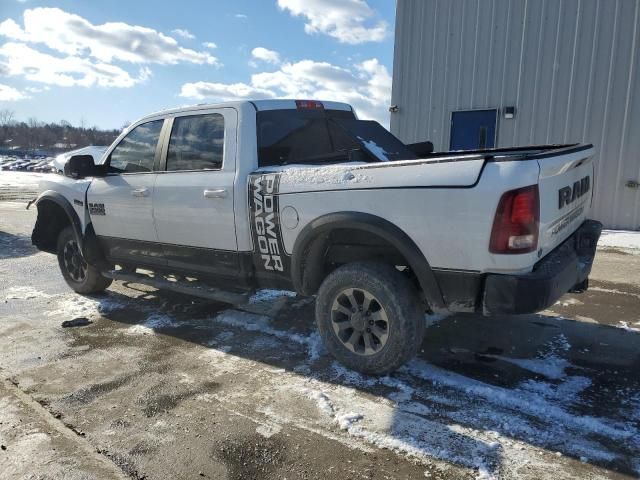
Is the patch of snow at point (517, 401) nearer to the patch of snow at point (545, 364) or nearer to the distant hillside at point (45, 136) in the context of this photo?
the patch of snow at point (545, 364)

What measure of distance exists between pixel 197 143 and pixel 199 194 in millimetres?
512

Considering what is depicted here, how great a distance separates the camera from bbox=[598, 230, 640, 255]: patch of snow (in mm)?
8141

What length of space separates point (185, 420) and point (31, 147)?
13329 centimetres

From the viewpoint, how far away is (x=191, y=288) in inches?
178

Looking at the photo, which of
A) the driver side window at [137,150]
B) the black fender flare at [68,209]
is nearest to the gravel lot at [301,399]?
the black fender flare at [68,209]

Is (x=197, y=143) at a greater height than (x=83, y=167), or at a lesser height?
greater

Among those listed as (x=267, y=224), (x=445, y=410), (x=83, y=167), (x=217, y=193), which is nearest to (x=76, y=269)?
A: (x=83, y=167)

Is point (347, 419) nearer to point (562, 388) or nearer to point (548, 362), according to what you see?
point (562, 388)

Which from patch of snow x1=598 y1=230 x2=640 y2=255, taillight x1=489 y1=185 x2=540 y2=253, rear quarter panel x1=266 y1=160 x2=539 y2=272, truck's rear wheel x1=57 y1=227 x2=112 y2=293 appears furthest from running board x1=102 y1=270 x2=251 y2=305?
patch of snow x1=598 y1=230 x2=640 y2=255

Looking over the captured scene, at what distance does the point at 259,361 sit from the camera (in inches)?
149

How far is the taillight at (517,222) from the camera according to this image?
2.71 metres

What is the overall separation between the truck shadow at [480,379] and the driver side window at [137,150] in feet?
4.75

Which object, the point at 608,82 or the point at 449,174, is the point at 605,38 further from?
the point at 449,174

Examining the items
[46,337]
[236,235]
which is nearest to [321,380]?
[236,235]
